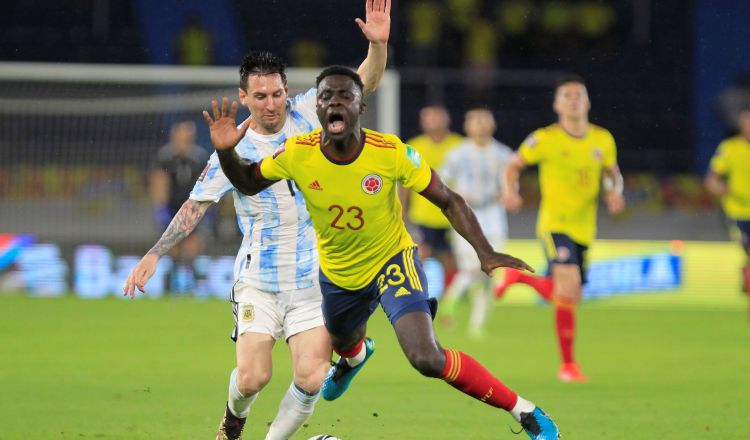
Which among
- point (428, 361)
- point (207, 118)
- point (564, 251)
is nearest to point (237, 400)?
point (428, 361)

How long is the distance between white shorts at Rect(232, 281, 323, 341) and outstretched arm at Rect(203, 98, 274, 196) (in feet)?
2.14

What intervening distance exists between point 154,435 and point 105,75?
415 inches

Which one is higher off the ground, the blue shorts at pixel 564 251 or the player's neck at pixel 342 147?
the player's neck at pixel 342 147

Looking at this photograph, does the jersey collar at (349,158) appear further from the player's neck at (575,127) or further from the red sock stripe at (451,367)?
the player's neck at (575,127)

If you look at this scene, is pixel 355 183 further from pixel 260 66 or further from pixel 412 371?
pixel 412 371

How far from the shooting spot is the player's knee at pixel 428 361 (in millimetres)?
5480

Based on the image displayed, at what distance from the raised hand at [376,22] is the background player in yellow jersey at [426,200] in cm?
839

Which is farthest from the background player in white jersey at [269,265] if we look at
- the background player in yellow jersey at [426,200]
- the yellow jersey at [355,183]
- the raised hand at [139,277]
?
the background player in yellow jersey at [426,200]

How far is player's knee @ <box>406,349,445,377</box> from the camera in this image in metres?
5.48

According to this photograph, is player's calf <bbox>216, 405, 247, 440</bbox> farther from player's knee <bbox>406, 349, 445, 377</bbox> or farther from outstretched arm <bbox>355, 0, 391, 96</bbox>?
outstretched arm <bbox>355, 0, 391, 96</bbox>

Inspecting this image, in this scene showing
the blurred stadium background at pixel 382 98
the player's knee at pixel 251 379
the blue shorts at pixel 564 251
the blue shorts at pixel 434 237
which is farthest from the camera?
the blurred stadium background at pixel 382 98

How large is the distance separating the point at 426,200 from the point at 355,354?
865cm

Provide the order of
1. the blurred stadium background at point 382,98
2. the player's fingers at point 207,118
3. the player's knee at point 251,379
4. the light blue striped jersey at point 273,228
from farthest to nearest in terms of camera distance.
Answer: the blurred stadium background at point 382,98 → the light blue striped jersey at point 273,228 → the player's knee at point 251,379 → the player's fingers at point 207,118

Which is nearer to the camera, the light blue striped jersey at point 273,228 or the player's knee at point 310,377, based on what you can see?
the player's knee at point 310,377
